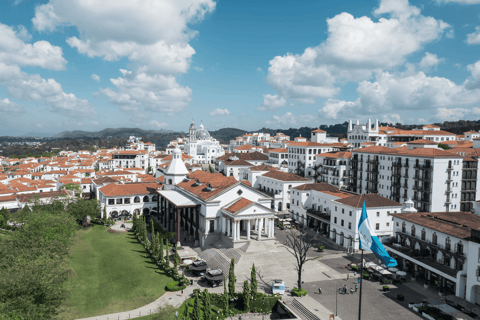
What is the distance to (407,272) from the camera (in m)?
47.1

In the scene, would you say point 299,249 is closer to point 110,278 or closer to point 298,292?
point 298,292

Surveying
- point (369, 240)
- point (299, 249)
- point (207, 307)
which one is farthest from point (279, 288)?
point (369, 240)

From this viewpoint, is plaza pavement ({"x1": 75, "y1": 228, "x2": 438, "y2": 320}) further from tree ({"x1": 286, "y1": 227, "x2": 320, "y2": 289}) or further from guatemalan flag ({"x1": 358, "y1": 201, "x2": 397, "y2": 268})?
guatemalan flag ({"x1": 358, "y1": 201, "x2": 397, "y2": 268})

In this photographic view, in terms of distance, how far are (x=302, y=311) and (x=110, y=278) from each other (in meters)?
27.4

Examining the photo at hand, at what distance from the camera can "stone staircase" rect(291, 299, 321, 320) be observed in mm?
35631

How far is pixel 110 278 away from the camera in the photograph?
47.3m

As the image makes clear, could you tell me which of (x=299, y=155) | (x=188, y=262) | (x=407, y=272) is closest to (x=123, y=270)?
(x=188, y=262)

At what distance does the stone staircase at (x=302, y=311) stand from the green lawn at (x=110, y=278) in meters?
16.7

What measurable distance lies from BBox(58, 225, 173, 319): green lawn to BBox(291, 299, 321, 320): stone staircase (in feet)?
54.8

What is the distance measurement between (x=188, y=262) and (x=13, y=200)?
2592 inches

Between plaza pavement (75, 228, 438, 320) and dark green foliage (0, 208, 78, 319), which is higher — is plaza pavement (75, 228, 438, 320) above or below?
below

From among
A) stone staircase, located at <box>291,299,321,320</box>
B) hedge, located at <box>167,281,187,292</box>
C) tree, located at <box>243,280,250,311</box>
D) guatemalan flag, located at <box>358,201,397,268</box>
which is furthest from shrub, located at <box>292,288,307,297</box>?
hedge, located at <box>167,281,187,292</box>

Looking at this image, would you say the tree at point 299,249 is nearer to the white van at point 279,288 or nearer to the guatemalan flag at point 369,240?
the white van at point 279,288

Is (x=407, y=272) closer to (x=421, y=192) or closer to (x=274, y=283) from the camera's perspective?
(x=274, y=283)
